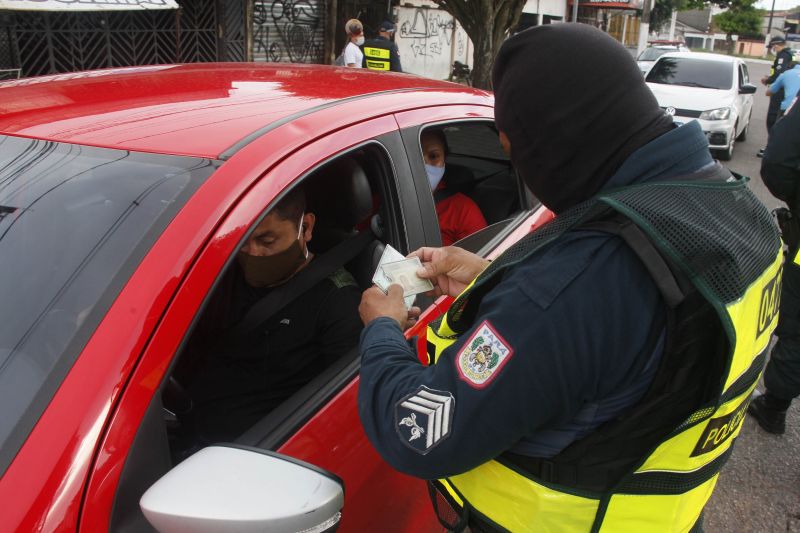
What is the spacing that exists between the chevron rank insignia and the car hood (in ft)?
32.1

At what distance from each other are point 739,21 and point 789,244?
76.7 m

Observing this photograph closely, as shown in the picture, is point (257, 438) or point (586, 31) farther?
point (257, 438)

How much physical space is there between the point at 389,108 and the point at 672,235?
109 cm

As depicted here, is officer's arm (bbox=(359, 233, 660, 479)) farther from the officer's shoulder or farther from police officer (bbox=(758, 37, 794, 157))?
police officer (bbox=(758, 37, 794, 157))

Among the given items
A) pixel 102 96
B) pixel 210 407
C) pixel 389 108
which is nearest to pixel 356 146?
pixel 389 108

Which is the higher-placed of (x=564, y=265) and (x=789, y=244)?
(x=564, y=265)

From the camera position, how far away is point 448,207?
9.45 feet

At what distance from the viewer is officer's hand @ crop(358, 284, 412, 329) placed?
53.9 inches

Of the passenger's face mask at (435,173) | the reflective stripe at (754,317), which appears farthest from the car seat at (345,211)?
the reflective stripe at (754,317)

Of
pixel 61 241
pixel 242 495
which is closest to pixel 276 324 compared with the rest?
pixel 61 241

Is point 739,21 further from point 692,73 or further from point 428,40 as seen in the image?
point 692,73

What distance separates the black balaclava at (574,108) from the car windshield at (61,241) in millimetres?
621

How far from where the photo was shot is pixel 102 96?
1.76 m

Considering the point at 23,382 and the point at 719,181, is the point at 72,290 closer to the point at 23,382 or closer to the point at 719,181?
the point at 23,382
